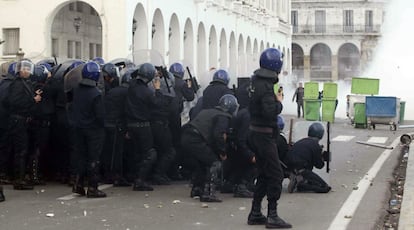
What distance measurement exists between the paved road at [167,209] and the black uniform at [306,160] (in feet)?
0.75

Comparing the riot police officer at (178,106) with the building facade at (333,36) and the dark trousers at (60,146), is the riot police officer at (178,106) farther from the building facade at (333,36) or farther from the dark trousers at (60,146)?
the building facade at (333,36)

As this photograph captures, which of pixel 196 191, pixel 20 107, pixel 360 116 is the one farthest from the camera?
pixel 360 116

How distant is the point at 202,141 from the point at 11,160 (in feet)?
11.8

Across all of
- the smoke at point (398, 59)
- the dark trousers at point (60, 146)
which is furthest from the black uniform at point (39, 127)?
the smoke at point (398, 59)

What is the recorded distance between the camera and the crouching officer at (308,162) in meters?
10.5

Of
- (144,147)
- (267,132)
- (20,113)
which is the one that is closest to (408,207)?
(267,132)

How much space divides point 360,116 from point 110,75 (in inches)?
692

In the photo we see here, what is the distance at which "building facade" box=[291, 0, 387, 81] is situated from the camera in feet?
238

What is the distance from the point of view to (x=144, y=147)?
10.9m

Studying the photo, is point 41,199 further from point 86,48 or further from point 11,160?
point 86,48

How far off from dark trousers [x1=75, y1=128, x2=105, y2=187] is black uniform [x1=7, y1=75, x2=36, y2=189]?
106cm

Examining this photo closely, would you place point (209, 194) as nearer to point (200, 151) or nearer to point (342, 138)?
point (200, 151)

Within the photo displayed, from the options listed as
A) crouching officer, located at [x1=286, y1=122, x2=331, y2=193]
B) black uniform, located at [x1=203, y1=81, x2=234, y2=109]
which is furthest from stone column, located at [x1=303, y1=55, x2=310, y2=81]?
crouching officer, located at [x1=286, y1=122, x2=331, y2=193]

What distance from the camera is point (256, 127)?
8.15 m
